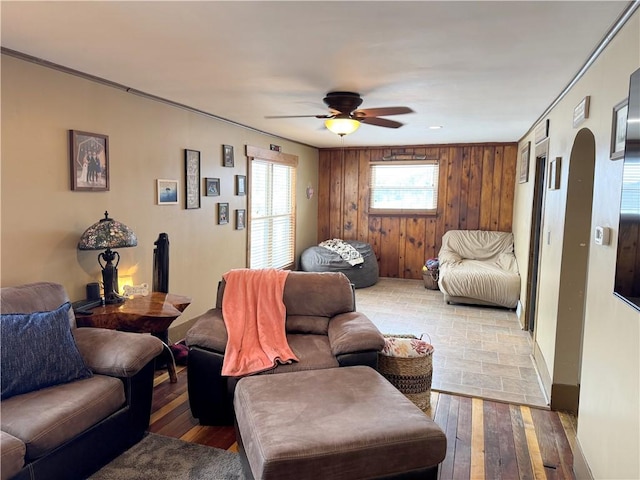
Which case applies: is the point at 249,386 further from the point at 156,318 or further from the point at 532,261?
the point at 532,261

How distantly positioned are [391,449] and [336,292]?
146 centimetres

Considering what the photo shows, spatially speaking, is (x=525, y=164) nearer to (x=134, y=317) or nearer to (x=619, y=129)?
(x=619, y=129)

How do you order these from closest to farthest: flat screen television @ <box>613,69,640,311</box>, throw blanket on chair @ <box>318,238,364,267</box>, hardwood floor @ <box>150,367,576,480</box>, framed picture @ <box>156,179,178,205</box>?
flat screen television @ <box>613,69,640,311</box> < hardwood floor @ <box>150,367,576,480</box> < framed picture @ <box>156,179,178,205</box> < throw blanket on chair @ <box>318,238,364,267</box>

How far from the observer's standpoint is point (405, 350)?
9.41 feet

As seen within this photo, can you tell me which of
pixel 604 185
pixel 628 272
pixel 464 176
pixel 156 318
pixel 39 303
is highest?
pixel 464 176

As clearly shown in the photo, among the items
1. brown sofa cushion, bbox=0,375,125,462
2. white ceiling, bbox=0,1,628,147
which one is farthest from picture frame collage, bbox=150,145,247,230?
brown sofa cushion, bbox=0,375,125,462

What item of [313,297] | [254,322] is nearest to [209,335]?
[254,322]

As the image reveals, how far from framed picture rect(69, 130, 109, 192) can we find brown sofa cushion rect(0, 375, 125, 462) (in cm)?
142

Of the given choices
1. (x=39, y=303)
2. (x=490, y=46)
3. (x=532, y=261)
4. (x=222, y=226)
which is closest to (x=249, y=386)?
(x=39, y=303)

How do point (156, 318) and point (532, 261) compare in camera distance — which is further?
point (532, 261)

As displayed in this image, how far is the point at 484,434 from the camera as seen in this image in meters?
2.67

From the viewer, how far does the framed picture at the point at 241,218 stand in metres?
5.10

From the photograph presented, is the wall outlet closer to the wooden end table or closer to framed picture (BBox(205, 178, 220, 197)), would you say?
the wooden end table

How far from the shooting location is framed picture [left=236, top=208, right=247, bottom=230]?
5098 mm
